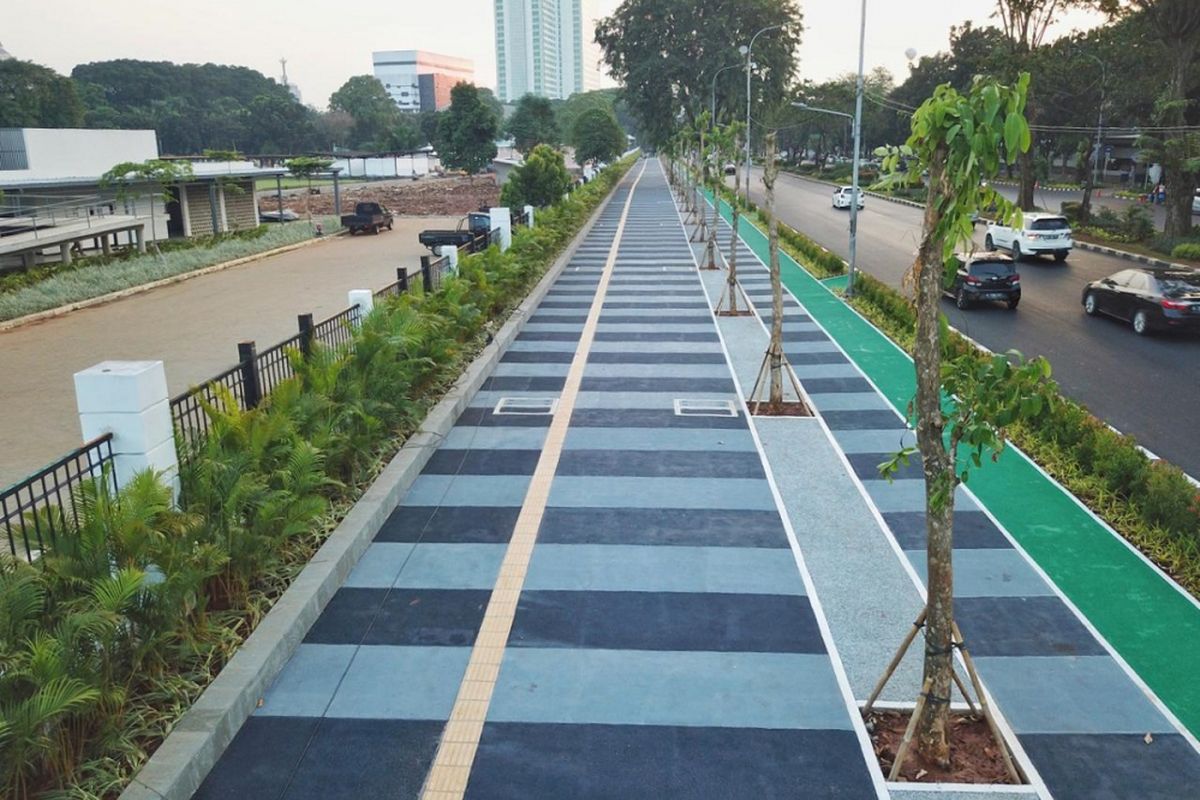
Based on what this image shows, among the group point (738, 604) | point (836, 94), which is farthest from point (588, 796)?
point (836, 94)

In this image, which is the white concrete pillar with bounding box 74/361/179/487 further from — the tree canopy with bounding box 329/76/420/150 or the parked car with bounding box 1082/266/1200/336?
the tree canopy with bounding box 329/76/420/150

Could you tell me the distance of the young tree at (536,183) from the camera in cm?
3578

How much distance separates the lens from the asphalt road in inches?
504

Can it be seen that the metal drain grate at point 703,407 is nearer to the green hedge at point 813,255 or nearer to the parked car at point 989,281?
the parked car at point 989,281

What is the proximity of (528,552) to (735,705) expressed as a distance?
9.42ft

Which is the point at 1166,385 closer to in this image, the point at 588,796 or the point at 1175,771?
the point at 1175,771

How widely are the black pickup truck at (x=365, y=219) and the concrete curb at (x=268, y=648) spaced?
33.0 m

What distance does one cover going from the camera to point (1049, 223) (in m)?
30.2

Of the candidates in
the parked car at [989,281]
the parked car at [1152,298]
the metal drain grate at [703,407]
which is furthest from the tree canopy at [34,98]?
the parked car at [1152,298]

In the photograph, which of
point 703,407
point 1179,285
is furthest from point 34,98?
point 1179,285

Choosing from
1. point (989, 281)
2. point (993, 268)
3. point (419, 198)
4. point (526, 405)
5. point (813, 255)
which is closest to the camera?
point (526, 405)

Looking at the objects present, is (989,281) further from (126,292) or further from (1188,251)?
(126,292)

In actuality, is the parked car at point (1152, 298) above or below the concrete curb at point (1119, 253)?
above

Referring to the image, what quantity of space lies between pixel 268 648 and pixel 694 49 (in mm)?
63517
